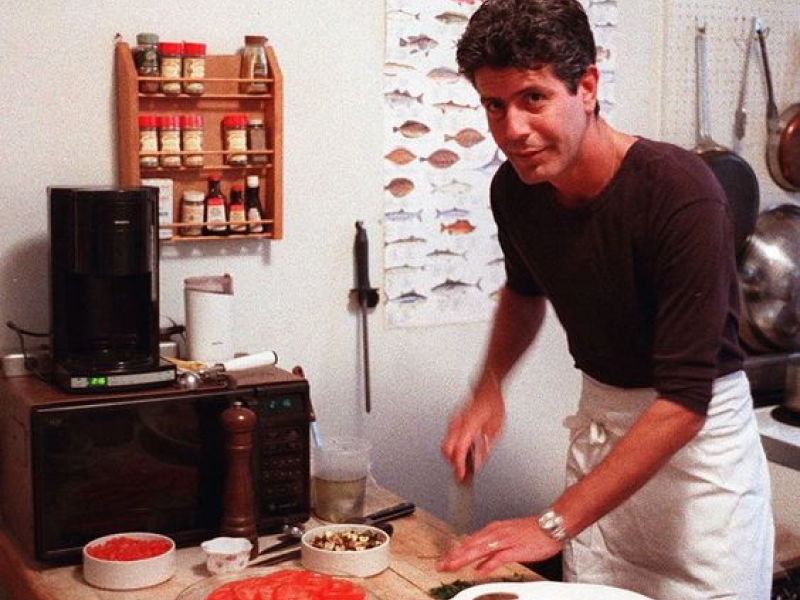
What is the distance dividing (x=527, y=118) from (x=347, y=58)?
0.96 metres

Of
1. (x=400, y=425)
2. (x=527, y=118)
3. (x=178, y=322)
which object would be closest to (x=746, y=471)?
(x=527, y=118)

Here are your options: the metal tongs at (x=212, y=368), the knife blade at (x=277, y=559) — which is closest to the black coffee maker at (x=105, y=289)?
the metal tongs at (x=212, y=368)

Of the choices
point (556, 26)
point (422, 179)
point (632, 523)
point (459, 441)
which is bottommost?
point (632, 523)

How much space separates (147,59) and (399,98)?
64 cm

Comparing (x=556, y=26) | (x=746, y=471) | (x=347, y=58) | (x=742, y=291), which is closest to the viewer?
(x=556, y=26)

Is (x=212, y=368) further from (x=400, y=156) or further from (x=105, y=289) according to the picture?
(x=400, y=156)

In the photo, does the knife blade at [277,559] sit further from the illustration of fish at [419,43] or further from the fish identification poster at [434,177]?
the illustration of fish at [419,43]

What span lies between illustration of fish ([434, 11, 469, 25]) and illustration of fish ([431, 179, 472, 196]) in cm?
37

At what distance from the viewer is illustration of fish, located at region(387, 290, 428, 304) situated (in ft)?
8.96

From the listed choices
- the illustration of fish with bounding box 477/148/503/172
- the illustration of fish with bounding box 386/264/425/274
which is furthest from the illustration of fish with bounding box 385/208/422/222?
the illustration of fish with bounding box 477/148/503/172

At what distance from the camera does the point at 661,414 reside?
5.60 ft

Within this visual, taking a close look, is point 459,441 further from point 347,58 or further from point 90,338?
point 347,58

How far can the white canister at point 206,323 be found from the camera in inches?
90.4

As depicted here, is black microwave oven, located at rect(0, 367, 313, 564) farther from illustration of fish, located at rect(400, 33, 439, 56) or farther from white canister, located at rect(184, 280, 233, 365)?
illustration of fish, located at rect(400, 33, 439, 56)
